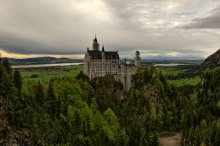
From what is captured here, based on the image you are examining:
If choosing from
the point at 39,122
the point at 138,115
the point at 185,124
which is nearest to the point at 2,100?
the point at 39,122

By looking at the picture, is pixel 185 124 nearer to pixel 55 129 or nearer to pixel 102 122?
pixel 102 122

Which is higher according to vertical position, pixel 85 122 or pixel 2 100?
pixel 2 100

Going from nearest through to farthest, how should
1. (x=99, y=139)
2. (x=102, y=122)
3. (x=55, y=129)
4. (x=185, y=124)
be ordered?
(x=55, y=129) < (x=99, y=139) < (x=102, y=122) < (x=185, y=124)

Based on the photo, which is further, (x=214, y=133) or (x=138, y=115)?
(x=138, y=115)

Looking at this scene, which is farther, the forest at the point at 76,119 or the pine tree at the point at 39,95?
the pine tree at the point at 39,95

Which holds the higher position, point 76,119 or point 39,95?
point 39,95

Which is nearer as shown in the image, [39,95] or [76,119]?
[76,119]

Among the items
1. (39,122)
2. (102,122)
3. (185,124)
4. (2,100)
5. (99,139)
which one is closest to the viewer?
(2,100)

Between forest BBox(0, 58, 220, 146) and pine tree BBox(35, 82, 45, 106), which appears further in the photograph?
pine tree BBox(35, 82, 45, 106)

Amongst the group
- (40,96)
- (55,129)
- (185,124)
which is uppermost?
(40,96)
